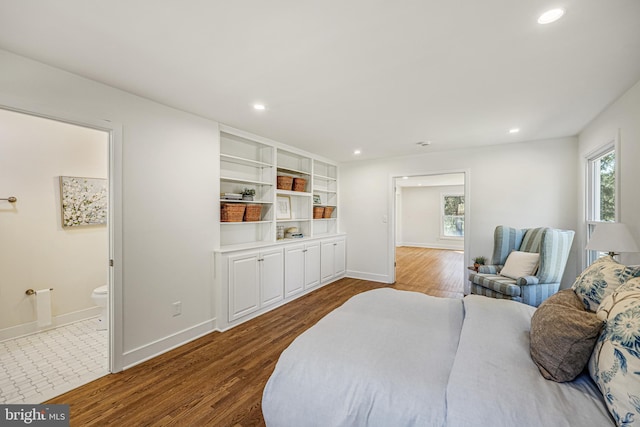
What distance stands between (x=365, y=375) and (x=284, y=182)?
10.7 ft

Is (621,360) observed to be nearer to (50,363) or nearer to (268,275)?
(268,275)

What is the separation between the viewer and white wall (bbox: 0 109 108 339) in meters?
2.79

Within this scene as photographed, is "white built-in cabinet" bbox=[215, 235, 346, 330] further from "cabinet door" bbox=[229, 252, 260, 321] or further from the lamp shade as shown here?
the lamp shade

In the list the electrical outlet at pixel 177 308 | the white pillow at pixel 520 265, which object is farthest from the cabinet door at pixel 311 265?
the white pillow at pixel 520 265

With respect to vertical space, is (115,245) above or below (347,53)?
below

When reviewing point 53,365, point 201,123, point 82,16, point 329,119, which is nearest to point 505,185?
point 329,119

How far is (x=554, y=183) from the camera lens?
370 centimetres

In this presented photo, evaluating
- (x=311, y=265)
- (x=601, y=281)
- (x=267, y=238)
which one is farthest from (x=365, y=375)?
(x=311, y=265)

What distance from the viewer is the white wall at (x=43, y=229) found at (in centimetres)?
279

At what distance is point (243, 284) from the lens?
318 centimetres

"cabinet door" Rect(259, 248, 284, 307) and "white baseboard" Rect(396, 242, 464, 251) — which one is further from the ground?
"cabinet door" Rect(259, 248, 284, 307)

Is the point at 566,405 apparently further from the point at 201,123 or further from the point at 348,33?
the point at 201,123

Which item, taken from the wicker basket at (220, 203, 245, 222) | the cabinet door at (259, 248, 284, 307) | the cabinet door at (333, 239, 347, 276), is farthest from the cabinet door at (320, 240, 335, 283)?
the wicker basket at (220, 203, 245, 222)

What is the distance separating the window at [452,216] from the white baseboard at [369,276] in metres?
5.52
